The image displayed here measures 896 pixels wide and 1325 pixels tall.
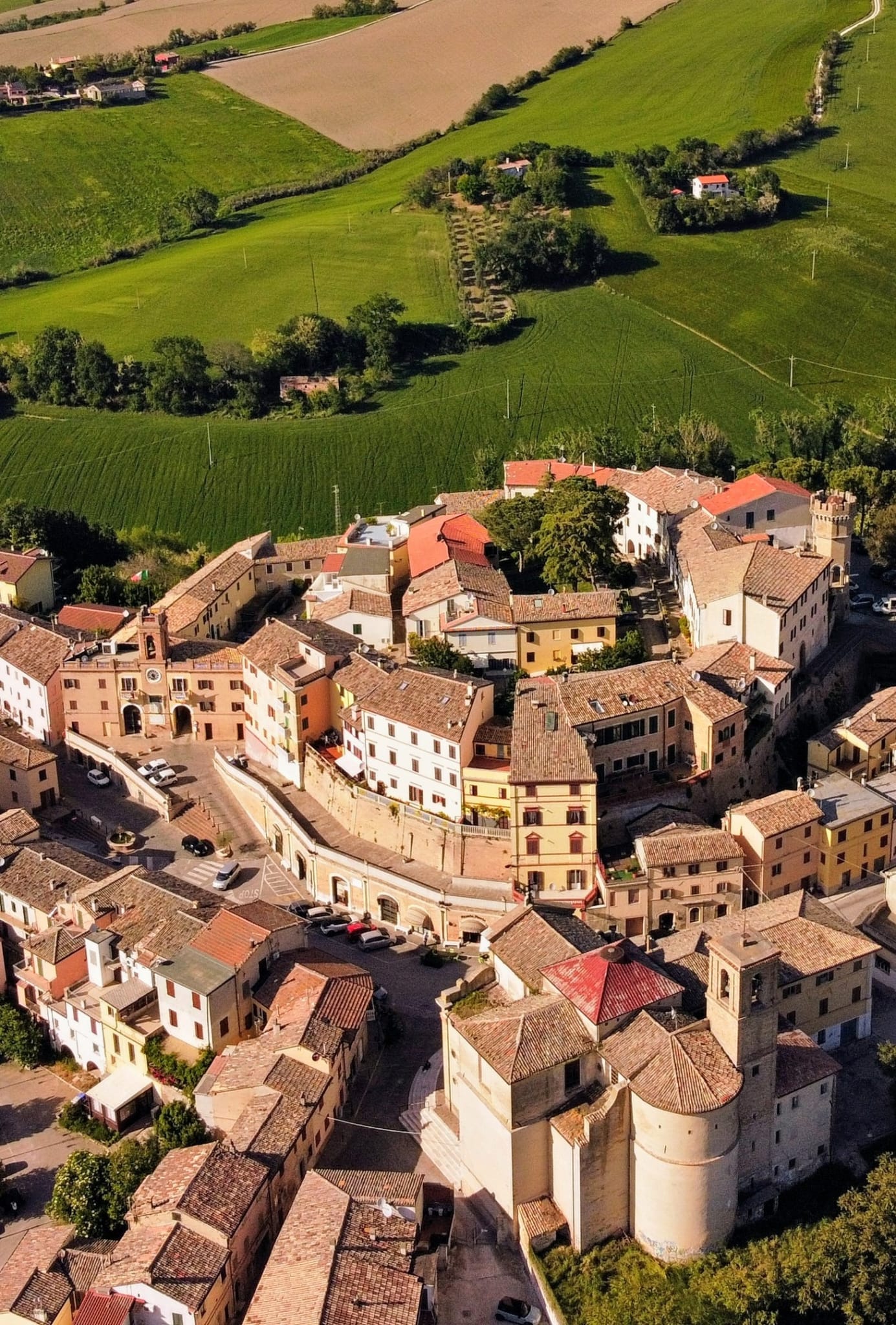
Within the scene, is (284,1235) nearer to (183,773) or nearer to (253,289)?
(183,773)

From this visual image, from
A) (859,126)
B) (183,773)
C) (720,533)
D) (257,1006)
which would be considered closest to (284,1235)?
(257,1006)

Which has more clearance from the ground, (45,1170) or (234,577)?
(234,577)

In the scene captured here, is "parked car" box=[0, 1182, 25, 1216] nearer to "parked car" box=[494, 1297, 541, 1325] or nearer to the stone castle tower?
"parked car" box=[494, 1297, 541, 1325]

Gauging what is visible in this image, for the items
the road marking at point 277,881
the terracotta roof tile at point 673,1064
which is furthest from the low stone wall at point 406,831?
the terracotta roof tile at point 673,1064

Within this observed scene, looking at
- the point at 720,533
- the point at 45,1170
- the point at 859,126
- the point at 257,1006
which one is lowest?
the point at 45,1170

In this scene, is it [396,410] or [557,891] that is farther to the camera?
[396,410]

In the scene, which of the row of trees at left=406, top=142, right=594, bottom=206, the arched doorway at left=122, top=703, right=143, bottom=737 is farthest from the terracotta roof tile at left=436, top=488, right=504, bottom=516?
the row of trees at left=406, top=142, right=594, bottom=206

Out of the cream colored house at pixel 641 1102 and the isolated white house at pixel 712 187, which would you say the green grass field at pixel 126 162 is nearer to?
the isolated white house at pixel 712 187
